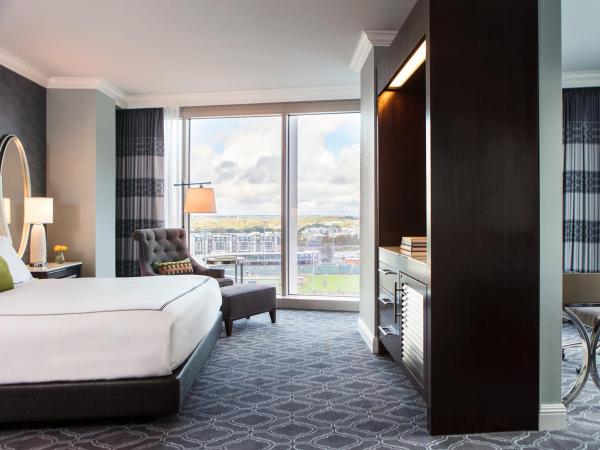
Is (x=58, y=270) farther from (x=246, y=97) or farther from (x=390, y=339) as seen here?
(x=390, y=339)

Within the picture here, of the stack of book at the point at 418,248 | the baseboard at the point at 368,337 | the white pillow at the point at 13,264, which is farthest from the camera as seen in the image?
the baseboard at the point at 368,337

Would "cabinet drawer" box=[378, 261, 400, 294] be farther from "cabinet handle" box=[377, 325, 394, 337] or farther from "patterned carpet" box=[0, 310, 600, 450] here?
"patterned carpet" box=[0, 310, 600, 450]

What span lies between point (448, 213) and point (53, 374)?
207 centimetres

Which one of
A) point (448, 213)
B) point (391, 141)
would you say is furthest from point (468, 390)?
point (391, 141)

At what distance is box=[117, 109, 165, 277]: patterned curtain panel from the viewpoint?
576cm

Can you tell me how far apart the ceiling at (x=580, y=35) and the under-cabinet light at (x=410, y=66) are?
1365mm

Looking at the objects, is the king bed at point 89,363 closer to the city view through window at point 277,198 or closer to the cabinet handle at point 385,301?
the cabinet handle at point 385,301

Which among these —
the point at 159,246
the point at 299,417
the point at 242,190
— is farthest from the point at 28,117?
the point at 299,417

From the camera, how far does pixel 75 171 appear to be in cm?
511

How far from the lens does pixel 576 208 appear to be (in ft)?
16.0

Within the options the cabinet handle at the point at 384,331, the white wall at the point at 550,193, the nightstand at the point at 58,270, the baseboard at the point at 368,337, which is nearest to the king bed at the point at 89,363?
the cabinet handle at the point at 384,331

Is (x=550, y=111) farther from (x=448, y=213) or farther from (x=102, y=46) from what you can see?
(x=102, y=46)

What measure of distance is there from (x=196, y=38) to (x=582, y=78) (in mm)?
3991

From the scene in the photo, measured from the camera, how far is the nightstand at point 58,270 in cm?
421
